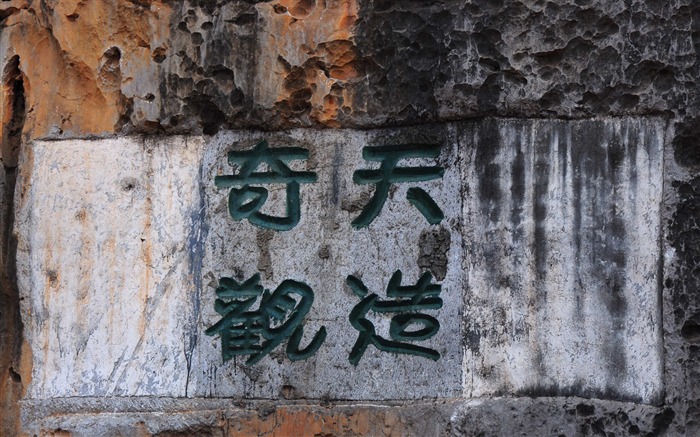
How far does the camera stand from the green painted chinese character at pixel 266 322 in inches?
124

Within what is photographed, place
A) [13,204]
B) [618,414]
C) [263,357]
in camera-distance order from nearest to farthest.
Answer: [618,414], [263,357], [13,204]

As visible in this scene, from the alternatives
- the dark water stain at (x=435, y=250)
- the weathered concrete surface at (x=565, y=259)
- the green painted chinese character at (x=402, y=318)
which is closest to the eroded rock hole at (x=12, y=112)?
the green painted chinese character at (x=402, y=318)

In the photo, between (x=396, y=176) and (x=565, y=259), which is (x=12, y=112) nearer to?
(x=396, y=176)

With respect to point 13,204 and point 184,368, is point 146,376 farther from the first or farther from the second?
point 13,204

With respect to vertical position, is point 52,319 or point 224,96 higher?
point 224,96

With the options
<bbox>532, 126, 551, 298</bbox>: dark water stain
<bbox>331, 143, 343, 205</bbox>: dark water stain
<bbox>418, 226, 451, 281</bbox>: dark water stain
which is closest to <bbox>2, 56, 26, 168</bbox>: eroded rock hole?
<bbox>331, 143, 343, 205</bbox>: dark water stain

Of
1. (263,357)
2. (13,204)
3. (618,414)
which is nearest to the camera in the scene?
(618,414)

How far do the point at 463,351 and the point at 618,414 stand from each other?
0.54m

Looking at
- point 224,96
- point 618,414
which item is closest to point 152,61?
point 224,96

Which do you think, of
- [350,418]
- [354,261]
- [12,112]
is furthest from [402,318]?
[12,112]

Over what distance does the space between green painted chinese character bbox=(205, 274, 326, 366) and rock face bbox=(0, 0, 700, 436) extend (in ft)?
0.10

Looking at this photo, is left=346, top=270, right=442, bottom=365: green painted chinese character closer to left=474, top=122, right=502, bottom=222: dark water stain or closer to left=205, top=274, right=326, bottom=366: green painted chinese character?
left=205, top=274, right=326, bottom=366: green painted chinese character

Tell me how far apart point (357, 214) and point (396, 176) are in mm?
190

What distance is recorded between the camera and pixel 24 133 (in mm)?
3385
